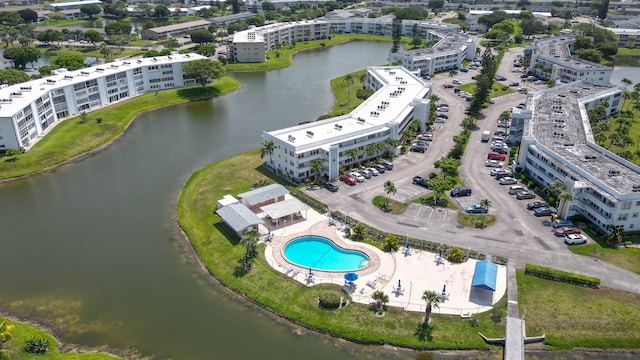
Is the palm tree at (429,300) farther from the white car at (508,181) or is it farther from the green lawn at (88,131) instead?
the green lawn at (88,131)

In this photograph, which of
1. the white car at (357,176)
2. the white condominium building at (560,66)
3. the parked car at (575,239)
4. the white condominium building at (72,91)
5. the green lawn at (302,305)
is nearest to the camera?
the green lawn at (302,305)

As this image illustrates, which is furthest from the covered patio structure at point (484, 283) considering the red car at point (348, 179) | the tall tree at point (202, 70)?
the tall tree at point (202, 70)

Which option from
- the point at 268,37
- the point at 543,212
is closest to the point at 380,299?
the point at 543,212

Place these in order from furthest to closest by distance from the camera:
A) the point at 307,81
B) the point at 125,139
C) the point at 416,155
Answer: the point at 307,81, the point at 125,139, the point at 416,155

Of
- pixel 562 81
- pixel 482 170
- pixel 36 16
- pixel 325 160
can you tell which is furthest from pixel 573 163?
pixel 36 16

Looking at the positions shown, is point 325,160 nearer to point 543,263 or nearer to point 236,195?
point 236,195
